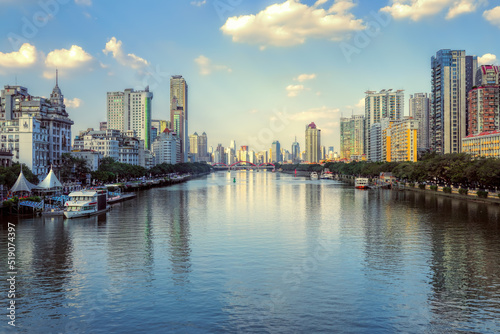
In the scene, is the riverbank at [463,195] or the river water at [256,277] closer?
the river water at [256,277]

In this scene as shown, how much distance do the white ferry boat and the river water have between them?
5662 mm

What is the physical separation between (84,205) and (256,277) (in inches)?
1482

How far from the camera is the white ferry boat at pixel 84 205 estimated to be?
56.4m

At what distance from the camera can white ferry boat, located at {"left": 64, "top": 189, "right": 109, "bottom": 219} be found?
2219 inches

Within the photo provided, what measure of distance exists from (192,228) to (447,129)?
5666 inches

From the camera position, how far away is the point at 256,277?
90.1 ft

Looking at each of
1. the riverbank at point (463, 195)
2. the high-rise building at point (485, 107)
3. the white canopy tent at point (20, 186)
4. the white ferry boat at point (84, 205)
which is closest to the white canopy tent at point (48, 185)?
the white canopy tent at point (20, 186)

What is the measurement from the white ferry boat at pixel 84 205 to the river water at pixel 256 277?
5.66 metres

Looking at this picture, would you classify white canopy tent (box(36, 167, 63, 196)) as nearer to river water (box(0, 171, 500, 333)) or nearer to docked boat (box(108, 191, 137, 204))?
docked boat (box(108, 191, 137, 204))

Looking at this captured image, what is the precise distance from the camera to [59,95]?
152500mm

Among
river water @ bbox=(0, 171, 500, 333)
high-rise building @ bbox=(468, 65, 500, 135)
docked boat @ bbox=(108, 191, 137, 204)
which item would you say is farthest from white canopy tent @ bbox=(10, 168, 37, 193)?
high-rise building @ bbox=(468, 65, 500, 135)

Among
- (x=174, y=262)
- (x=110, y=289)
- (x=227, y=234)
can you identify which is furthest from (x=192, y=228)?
(x=110, y=289)

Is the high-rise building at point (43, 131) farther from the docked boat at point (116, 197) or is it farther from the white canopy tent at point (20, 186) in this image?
the white canopy tent at point (20, 186)

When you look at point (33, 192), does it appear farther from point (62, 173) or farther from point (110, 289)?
point (110, 289)
